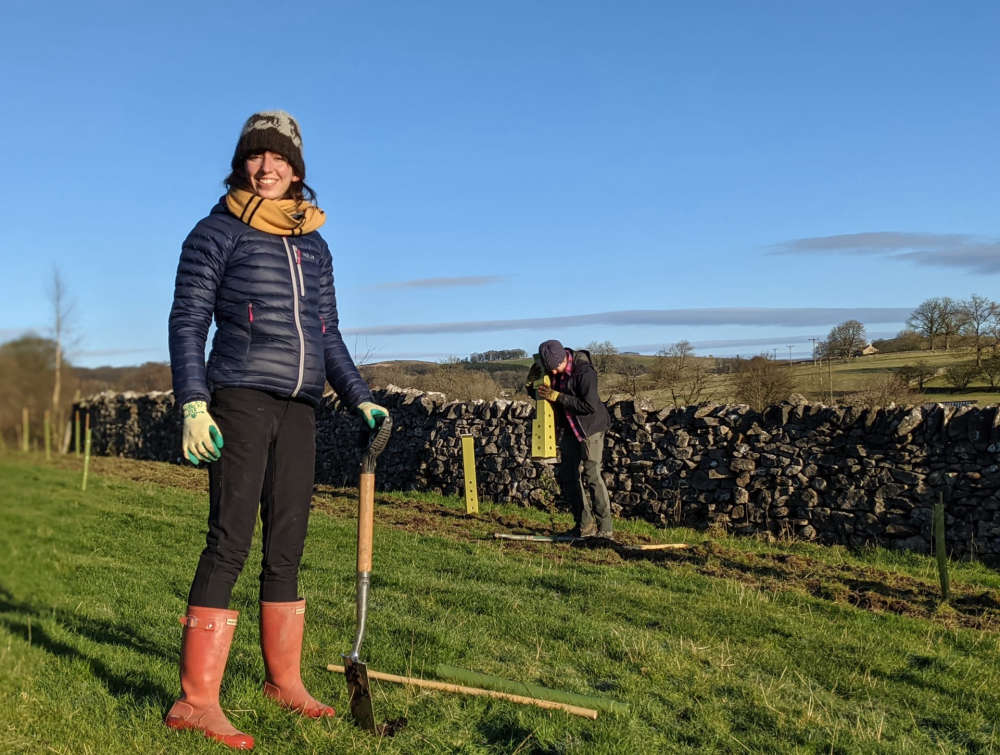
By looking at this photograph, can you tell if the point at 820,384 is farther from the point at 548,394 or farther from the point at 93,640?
the point at 93,640

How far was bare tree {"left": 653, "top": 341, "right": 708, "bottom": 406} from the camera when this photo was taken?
19.2 m

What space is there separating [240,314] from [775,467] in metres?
9.33

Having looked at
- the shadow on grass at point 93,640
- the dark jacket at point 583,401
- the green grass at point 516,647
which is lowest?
the green grass at point 516,647

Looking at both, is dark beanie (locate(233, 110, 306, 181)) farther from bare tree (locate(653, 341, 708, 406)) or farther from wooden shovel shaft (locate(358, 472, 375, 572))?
bare tree (locate(653, 341, 708, 406))

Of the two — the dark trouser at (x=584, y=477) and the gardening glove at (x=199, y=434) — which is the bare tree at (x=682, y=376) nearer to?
the dark trouser at (x=584, y=477)

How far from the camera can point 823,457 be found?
428 inches

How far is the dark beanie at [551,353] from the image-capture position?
9.35m

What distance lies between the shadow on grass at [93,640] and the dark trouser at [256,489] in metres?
0.52

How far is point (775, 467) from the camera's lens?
11.2 metres

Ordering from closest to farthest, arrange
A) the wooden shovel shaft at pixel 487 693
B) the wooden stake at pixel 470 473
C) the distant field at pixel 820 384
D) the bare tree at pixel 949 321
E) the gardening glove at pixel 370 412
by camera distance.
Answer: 1. the gardening glove at pixel 370 412
2. the wooden shovel shaft at pixel 487 693
3. the wooden stake at pixel 470 473
4. the distant field at pixel 820 384
5. the bare tree at pixel 949 321

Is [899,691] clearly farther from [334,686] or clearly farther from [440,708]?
[334,686]

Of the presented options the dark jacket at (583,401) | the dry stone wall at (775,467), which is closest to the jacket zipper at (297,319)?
the dry stone wall at (775,467)

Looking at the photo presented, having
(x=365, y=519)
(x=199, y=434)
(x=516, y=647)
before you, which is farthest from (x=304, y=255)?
(x=516, y=647)

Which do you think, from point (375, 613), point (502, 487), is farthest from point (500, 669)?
point (502, 487)
